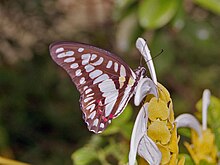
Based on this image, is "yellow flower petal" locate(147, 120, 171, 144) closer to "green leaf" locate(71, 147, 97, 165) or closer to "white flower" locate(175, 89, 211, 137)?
"white flower" locate(175, 89, 211, 137)

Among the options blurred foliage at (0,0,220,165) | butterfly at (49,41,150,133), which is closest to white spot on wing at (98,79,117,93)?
butterfly at (49,41,150,133)

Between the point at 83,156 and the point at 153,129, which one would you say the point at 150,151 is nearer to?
the point at 153,129

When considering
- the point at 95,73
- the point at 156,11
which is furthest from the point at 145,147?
the point at 156,11

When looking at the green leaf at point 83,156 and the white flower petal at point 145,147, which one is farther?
the green leaf at point 83,156

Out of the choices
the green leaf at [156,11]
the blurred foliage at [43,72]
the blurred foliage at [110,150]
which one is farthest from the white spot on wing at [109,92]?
the blurred foliage at [43,72]

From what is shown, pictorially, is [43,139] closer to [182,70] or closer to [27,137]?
[27,137]

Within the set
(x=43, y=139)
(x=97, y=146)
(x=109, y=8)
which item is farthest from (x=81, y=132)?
(x=97, y=146)

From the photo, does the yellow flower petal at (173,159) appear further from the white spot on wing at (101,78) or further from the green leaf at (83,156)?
the green leaf at (83,156)
